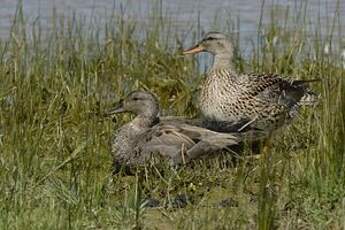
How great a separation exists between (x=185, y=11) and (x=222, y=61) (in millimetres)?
3593

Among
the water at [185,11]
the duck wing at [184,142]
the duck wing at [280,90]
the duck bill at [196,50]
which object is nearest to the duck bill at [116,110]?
the duck wing at [184,142]

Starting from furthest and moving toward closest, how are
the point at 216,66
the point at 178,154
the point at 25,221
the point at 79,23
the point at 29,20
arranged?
the point at 29,20 < the point at 79,23 < the point at 216,66 < the point at 178,154 < the point at 25,221

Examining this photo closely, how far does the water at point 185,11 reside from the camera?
10.7 meters

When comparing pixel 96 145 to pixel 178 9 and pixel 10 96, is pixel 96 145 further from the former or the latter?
pixel 178 9

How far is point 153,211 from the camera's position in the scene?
562cm

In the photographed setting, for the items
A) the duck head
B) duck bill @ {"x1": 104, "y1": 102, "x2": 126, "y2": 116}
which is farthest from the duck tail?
duck bill @ {"x1": 104, "y1": 102, "x2": 126, "y2": 116}

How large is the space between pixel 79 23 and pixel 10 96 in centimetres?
218

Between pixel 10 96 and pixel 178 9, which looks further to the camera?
pixel 178 9

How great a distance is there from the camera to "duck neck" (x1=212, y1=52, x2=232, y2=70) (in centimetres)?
828

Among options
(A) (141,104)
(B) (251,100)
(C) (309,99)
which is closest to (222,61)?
(B) (251,100)

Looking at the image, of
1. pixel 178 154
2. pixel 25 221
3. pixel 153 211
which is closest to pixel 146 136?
pixel 178 154

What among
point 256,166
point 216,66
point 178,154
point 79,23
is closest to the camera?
point 256,166

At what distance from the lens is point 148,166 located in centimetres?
680

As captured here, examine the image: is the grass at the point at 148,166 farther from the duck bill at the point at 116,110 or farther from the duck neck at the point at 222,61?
the duck neck at the point at 222,61
